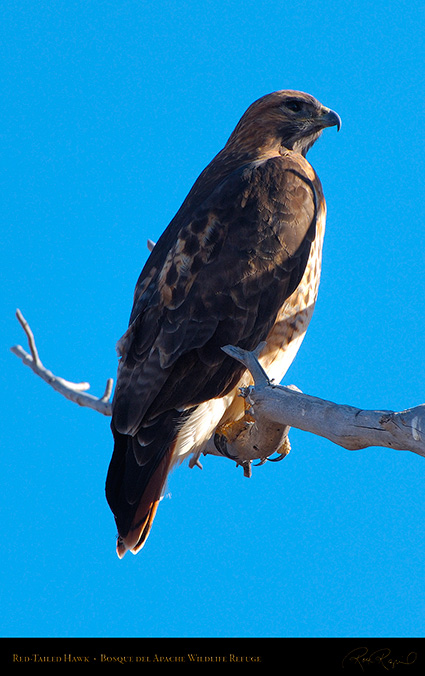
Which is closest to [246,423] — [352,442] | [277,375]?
[277,375]

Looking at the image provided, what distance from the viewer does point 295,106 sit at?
5.36 meters

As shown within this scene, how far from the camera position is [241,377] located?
4562 millimetres

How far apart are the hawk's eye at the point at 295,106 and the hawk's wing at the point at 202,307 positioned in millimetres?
741

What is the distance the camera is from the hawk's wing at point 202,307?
437 centimetres

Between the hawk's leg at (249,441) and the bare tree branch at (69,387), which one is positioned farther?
the bare tree branch at (69,387)

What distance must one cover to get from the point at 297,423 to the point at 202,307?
1.31 m

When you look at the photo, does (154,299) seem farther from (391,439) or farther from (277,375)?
(391,439)

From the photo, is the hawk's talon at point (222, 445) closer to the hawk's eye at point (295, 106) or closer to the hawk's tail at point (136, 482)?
the hawk's tail at point (136, 482)

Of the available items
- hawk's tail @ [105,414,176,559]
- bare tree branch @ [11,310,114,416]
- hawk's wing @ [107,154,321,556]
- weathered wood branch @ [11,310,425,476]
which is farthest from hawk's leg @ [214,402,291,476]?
bare tree branch @ [11,310,114,416]

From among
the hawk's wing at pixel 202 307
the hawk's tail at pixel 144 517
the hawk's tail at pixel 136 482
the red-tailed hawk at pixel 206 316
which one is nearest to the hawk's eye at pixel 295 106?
the red-tailed hawk at pixel 206 316

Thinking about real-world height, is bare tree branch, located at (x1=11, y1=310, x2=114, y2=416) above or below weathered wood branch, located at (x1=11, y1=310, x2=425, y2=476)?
above

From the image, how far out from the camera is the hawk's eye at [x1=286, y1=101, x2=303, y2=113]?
5.35m

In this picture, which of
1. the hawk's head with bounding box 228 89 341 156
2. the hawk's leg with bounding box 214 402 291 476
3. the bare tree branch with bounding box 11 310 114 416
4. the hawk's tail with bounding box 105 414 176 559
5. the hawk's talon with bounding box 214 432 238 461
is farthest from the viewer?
the bare tree branch with bounding box 11 310 114 416

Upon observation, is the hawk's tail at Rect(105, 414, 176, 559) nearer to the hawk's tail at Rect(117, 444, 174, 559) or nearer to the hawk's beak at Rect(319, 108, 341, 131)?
the hawk's tail at Rect(117, 444, 174, 559)
